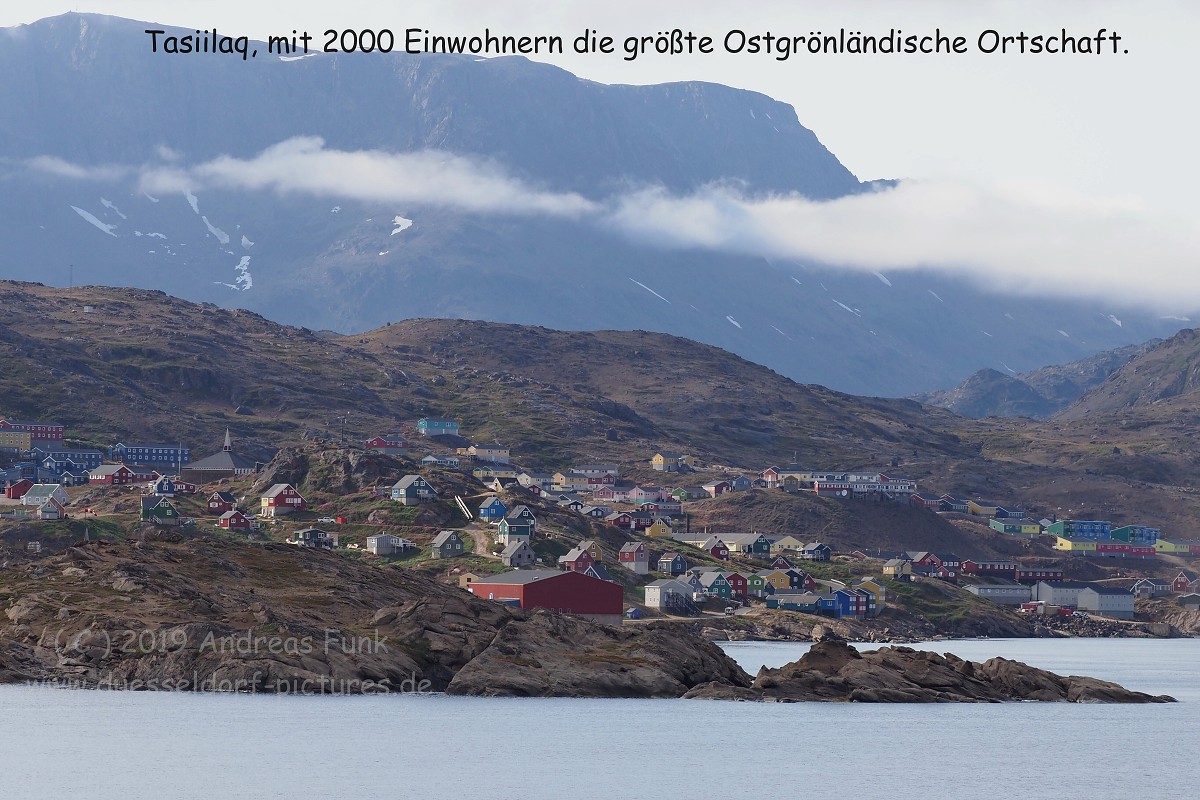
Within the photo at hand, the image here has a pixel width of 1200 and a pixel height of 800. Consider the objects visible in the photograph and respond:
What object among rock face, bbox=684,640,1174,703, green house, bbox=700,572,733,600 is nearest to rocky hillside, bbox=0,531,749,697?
rock face, bbox=684,640,1174,703

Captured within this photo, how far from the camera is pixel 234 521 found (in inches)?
7018

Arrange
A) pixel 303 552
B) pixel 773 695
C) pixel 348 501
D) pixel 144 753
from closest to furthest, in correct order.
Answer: pixel 144 753
pixel 773 695
pixel 303 552
pixel 348 501

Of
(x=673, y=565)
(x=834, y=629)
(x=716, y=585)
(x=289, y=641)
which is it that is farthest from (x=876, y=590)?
(x=289, y=641)

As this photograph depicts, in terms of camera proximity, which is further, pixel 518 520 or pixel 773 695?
pixel 518 520

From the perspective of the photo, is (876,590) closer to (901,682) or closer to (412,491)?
(412,491)

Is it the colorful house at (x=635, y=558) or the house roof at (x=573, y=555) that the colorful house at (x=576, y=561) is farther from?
the colorful house at (x=635, y=558)

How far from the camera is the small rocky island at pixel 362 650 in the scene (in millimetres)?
96625

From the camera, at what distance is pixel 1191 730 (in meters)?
99.1

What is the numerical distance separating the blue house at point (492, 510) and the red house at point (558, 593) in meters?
46.8

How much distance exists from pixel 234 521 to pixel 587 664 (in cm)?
8638

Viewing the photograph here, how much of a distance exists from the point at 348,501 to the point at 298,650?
97.5 m

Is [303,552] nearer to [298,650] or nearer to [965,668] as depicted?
→ [298,650]

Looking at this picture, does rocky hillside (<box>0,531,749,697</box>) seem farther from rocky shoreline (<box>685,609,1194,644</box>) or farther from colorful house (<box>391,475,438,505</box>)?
colorful house (<box>391,475,438,505</box>)

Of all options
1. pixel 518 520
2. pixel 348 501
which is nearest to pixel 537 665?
pixel 518 520
